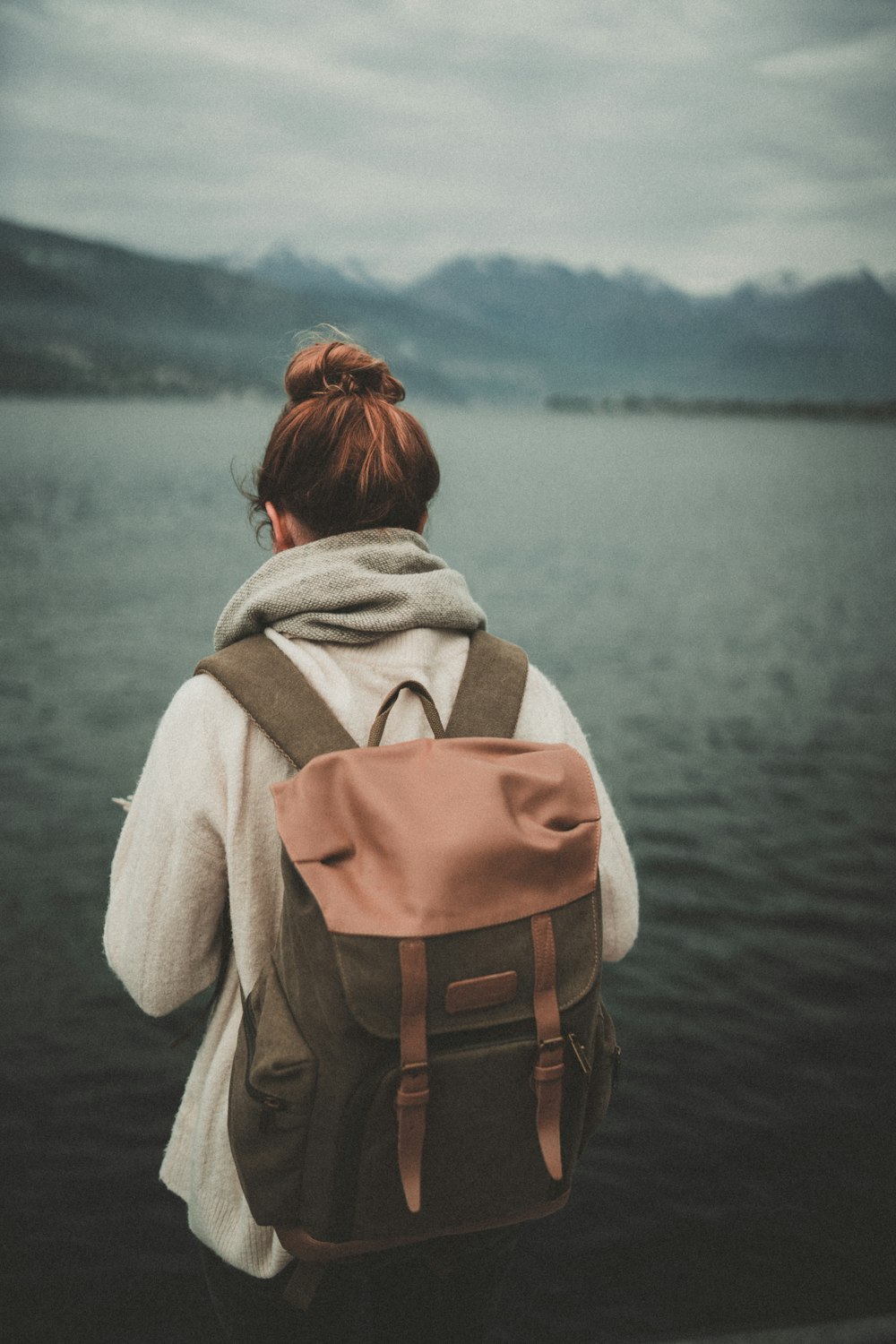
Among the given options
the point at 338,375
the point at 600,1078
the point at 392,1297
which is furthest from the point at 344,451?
the point at 392,1297

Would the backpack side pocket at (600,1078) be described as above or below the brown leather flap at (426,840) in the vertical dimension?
below

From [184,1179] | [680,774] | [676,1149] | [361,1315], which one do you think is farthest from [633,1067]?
[680,774]

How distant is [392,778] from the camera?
1315 millimetres

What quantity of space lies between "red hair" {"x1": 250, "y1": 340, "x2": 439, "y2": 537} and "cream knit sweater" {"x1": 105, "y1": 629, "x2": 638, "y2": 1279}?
0.21 metres

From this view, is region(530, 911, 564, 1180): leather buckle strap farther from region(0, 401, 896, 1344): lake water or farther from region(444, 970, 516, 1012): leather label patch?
region(0, 401, 896, 1344): lake water

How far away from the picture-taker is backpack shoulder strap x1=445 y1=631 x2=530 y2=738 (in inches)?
60.5

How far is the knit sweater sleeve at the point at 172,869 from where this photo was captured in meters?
1.49

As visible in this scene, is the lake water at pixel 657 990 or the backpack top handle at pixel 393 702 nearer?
the backpack top handle at pixel 393 702

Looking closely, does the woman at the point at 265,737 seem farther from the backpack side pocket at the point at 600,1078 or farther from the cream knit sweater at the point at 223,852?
the backpack side pocket at the point at 600,1078

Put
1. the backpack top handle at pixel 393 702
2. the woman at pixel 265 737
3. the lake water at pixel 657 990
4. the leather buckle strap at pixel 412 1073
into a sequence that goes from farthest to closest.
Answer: the lake water at pixel 657 990 < the woman at pixel 265 737 < the backpack top handle at pixel 393 702 < the leather buckle strap at pixel 412 1073

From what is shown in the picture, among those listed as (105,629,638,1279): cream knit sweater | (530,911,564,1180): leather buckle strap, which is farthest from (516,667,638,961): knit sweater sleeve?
(530,911,564,1180): leather buckle strap

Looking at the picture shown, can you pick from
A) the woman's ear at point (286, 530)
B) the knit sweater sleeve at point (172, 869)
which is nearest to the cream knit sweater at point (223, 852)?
the knit sweater sleeve at point (172, 869)

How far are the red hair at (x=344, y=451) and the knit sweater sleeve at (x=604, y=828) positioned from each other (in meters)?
0.37

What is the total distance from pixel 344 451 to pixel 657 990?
20.1 ft
